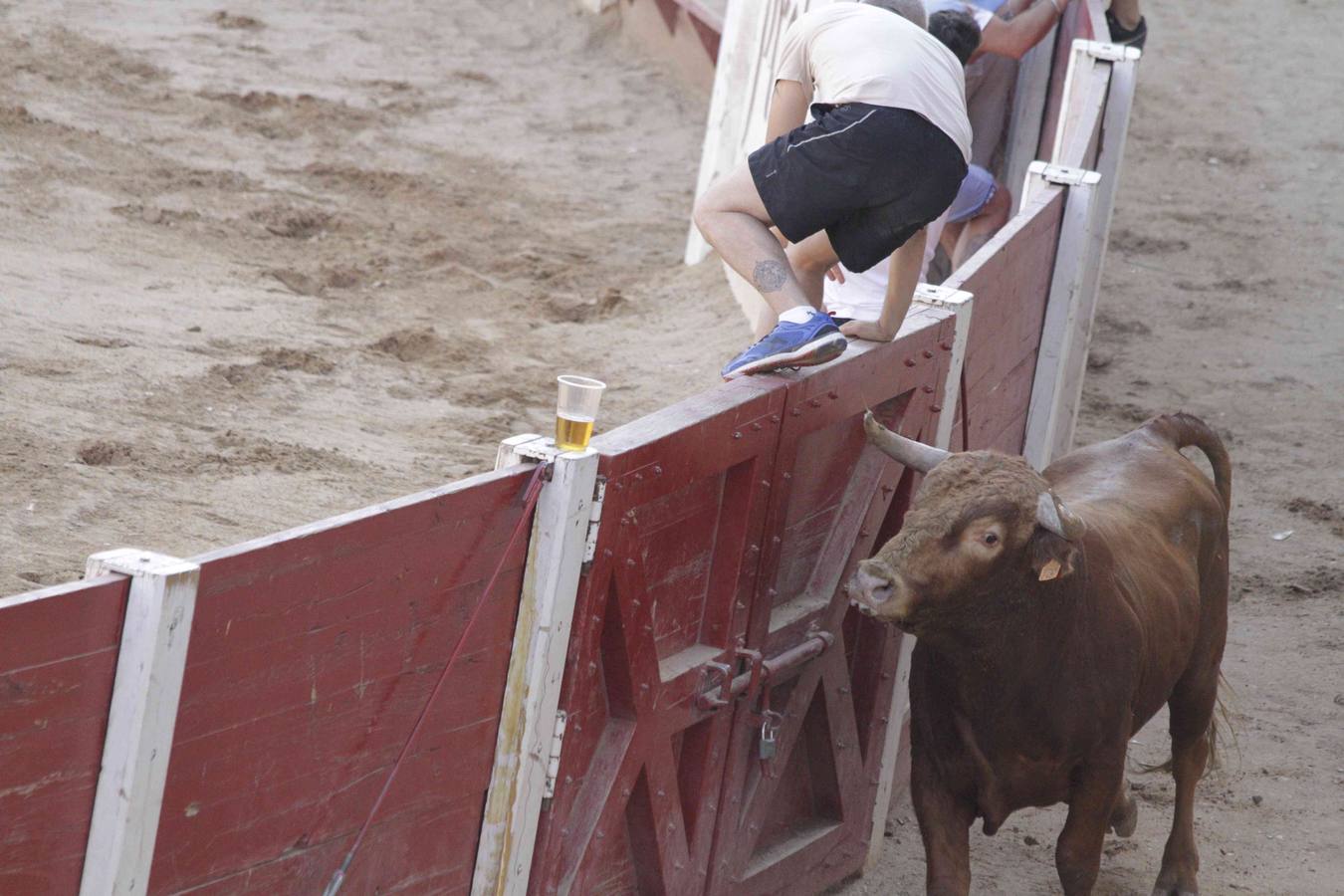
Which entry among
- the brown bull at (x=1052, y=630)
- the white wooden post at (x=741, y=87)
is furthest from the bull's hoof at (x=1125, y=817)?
the white wooden post at (x=741, y=87)

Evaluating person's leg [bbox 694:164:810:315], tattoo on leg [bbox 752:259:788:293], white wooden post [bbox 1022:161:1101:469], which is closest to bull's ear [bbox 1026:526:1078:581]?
person's leg [bbox 694:164:810:315]

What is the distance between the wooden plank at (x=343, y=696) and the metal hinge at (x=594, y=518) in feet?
0.48

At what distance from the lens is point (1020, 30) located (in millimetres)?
7488

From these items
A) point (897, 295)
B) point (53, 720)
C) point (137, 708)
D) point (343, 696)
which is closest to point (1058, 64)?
point (897, 295)

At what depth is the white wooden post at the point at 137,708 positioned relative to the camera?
2.43 metres

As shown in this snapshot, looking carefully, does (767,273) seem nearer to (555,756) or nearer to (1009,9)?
(555,756)

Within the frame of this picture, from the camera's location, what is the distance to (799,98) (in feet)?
15.3

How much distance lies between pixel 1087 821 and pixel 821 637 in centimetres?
82

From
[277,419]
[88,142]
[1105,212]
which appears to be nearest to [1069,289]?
[1105,212]

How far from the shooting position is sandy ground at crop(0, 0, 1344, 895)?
5609mm

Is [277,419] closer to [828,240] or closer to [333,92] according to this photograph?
[828,240]

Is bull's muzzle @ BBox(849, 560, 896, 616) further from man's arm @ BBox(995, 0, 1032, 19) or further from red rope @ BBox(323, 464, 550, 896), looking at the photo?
man's arm @ BBox(995, 0, 1032, 19)

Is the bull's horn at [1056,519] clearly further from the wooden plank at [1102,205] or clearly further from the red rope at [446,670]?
the wooden plank at [1102,205]

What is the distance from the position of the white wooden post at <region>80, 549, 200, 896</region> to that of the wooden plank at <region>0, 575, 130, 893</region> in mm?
15
